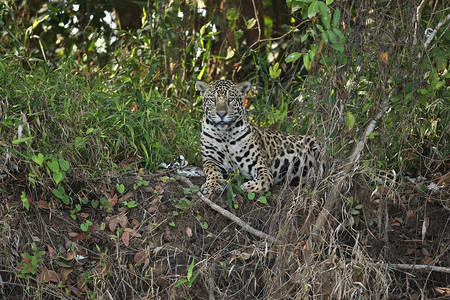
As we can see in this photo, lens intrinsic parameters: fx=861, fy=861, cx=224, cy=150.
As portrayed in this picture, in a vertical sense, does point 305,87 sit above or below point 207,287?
above

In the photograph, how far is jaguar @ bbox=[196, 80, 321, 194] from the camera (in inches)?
284

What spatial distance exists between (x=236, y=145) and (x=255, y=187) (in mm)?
541

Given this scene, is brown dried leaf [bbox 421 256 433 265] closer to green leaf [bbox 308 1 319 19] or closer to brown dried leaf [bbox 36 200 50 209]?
green leaf [bbox 308 1 319 19]

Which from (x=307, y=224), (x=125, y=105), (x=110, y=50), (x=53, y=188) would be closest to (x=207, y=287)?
(x=307, y=224)

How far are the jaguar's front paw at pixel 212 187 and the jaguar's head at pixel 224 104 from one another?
23.0 inches

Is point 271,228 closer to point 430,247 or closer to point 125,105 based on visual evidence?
point 430,247

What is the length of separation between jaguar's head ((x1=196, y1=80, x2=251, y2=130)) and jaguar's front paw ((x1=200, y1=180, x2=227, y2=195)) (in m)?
0.58

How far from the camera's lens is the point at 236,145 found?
732 cm

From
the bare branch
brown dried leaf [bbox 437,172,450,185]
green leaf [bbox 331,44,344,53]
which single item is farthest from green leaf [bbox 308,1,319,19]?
brown dried leaf [bbox 437,172,450,185]

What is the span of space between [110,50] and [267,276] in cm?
418

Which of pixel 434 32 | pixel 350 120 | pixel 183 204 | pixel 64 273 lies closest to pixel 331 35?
pixel 350 120

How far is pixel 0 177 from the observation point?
6461 mm

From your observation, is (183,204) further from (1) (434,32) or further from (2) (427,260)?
(1) (434,32)

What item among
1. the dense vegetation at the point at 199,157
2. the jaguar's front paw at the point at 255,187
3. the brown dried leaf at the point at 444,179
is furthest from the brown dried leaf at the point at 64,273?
the brown dried leaf at the point at 444,179
